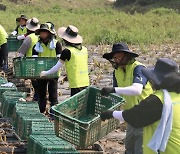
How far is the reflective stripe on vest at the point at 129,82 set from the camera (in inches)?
212

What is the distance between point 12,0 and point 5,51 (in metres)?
41.4

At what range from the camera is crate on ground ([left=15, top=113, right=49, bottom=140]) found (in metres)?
6.02

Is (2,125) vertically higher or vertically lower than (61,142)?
lower

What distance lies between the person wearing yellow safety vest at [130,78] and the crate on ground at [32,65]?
2452 mm

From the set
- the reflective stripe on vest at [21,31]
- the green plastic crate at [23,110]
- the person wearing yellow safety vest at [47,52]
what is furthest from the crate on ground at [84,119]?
the reflective stripe on vest at [21,31]

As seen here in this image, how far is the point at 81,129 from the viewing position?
4.80 metres

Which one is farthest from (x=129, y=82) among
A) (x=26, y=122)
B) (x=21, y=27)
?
(x=21, y=27)

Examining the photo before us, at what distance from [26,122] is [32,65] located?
2.11m

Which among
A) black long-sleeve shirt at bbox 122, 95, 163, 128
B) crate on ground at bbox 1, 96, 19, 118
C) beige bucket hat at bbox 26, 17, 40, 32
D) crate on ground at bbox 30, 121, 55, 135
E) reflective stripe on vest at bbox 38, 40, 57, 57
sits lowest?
crate on ground at bbox 1, 96, 19, 118

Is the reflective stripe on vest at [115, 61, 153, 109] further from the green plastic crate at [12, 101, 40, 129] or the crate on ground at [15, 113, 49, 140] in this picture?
the green plastic crate at [12, 101, 40, 129]

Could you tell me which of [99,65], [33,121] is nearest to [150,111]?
[33,121]

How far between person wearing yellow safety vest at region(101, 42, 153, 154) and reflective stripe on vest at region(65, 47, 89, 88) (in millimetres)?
1361

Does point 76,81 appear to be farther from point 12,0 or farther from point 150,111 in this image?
point 12,0

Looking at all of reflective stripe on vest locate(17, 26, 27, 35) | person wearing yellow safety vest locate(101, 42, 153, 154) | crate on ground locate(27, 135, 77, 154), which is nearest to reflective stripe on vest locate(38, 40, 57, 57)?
person wearing yellow safety vest locate(101, 42, 153, 154)
